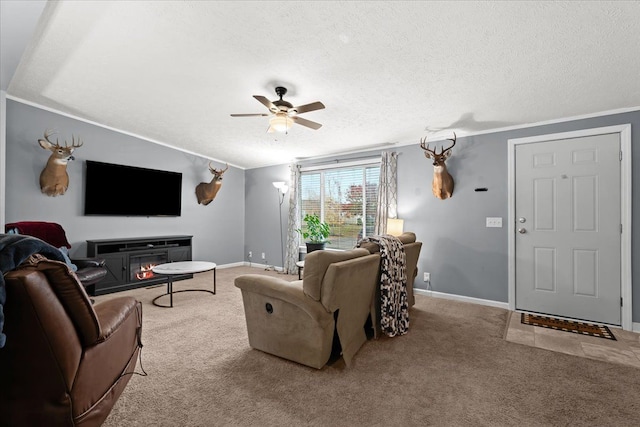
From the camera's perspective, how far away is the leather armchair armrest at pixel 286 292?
2.13 meters

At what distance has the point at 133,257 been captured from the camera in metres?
4.72

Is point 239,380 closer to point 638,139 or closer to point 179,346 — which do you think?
point 179,346

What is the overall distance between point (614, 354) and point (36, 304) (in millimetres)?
4081

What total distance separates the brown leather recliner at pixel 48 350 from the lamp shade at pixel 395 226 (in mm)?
3766

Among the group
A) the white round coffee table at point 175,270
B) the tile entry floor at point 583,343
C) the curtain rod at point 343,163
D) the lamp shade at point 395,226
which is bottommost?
the tile entry floor at point 583,343

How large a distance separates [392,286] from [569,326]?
86.2 inches

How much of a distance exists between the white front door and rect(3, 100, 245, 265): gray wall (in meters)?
5.45

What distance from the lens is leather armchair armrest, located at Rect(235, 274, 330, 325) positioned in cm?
213

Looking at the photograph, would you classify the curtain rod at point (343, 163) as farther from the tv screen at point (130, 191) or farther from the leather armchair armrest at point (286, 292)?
the leather armchair armrest at point (286, 292)

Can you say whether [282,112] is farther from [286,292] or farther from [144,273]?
[144,273]

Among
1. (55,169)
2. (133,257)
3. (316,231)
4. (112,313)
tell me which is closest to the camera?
(112,313)

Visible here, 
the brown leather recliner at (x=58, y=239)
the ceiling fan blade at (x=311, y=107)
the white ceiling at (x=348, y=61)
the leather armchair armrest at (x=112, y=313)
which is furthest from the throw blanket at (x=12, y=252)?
the brown leather recliner at (x=58, y=239)

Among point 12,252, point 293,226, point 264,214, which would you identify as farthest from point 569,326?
point 264,214

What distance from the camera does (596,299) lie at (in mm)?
3338
